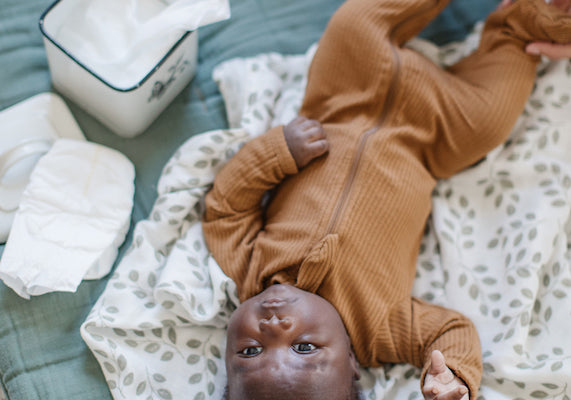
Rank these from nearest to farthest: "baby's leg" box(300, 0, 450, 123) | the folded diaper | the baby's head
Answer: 1. the baby's head
2. the folded diaper
3. "baby's leg" box(300, 0, 450, 123)

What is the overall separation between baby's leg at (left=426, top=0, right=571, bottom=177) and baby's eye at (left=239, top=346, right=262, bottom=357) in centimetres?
50

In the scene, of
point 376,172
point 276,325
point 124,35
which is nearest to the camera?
point 276,325

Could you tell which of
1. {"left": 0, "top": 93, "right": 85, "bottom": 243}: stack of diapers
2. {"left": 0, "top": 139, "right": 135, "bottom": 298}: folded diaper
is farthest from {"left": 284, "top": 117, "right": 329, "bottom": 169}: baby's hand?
{"left": 0, "top": 93, "right": 85, "bottom": 243}: stack of diapers

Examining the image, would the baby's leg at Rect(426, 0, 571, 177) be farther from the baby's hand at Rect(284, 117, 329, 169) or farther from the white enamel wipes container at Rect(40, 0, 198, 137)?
the white enamel wipes container at Rect(40, 0, 198, 137)

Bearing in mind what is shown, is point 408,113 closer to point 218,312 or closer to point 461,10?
point 461,10

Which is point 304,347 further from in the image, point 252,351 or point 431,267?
point 431,267

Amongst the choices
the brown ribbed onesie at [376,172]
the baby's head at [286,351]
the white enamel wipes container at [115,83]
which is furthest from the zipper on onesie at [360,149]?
the white enamel wipes container at [115,83]

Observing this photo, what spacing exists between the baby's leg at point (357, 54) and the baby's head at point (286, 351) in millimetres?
392

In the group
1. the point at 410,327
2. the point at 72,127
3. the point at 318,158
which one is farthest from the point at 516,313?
the point at 72,127

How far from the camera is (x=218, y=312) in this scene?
1.02m

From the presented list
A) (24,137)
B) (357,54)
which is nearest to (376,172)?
(357,54)

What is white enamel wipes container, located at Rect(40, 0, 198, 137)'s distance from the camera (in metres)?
1.05

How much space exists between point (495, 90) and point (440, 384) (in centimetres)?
55

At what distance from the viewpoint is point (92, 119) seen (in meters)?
1.18
